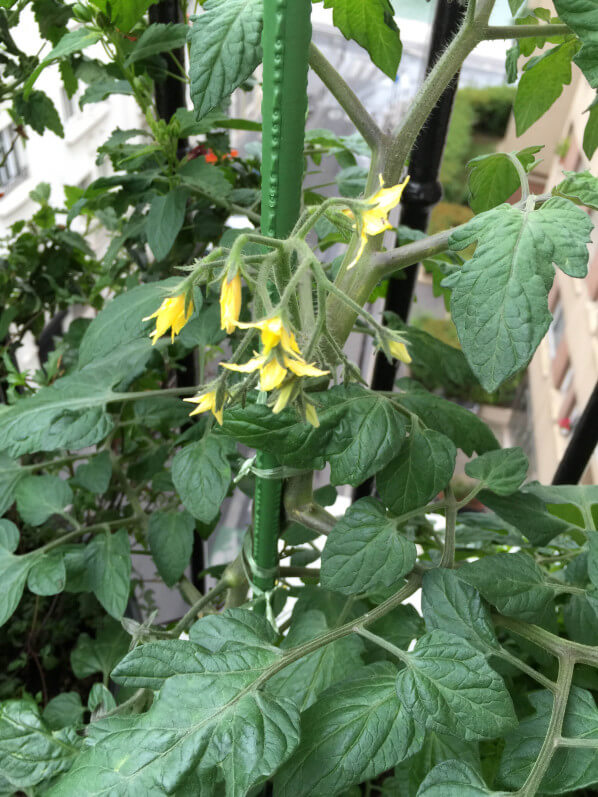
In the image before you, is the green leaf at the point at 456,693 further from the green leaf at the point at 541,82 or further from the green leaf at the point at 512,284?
the green leaf at the point at 541,82

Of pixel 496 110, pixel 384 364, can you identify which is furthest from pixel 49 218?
pixel 496 110

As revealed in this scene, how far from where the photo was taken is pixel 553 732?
1.43ft

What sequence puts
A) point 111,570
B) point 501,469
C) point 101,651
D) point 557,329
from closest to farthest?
point 501,469 < point 111,570 < point 101,651 < point 557,329

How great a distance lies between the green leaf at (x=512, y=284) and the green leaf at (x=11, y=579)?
1.59ft

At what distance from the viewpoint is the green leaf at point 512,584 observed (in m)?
0.49

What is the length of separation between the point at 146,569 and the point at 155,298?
33.3 inches

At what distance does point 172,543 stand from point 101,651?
0.68 ft

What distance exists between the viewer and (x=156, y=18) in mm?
763

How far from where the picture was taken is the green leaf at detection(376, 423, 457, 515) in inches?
19.4

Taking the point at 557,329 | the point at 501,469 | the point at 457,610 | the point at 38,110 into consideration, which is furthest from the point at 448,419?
the point at 557,329

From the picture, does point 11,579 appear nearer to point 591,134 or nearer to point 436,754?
point 436,754

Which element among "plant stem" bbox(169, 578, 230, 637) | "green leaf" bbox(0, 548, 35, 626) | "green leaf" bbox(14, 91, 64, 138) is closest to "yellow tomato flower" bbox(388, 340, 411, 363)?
"plant stem" bbox(169, 578, 230, 637)

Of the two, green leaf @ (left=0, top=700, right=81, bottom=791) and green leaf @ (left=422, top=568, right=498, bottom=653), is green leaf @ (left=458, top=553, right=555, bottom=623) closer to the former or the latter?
green leaf @ (left=422, top=568, right=498, bottom=653)

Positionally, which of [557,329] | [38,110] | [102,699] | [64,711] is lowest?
[557,329]
